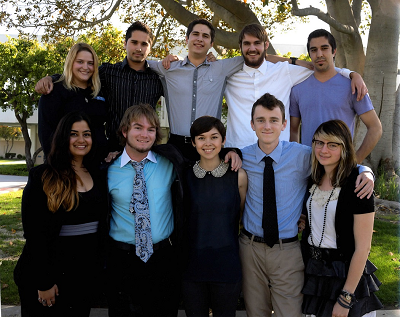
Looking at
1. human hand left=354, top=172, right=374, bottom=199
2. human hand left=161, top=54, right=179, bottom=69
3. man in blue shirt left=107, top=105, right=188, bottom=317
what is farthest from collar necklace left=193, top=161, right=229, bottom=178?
human hand left=161, top=54, right=179, bottom=69

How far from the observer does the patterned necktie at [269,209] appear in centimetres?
312

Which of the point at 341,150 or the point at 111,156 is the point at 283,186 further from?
the point at 111,156

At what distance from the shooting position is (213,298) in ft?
10.2

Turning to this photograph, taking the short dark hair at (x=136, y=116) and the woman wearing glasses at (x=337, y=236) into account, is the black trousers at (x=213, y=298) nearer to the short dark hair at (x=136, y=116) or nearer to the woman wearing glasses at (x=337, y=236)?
the woman wearing glasses at (x=337, y=236)

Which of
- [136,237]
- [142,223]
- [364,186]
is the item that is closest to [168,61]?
[142,223]

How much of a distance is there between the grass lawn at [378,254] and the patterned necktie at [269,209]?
253 centimetres

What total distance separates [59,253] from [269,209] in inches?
69.3

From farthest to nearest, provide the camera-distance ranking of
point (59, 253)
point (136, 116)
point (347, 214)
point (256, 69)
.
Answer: point (256, 69) → point (136, 116) → point (59, 253) → point (347, 214)

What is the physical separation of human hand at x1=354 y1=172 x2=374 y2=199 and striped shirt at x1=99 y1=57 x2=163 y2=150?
8.35 feet

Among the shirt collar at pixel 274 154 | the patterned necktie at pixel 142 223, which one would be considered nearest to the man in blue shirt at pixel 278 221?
the shirt collar at pixel 274 154

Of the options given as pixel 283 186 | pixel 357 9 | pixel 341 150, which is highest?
pixel 357 9

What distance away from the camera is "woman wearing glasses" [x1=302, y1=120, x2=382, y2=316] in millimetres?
2902

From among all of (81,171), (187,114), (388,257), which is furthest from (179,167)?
(388,257)

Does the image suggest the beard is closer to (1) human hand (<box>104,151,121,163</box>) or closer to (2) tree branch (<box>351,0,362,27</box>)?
(1) human hand (<box>104,151,121,163</box>)
